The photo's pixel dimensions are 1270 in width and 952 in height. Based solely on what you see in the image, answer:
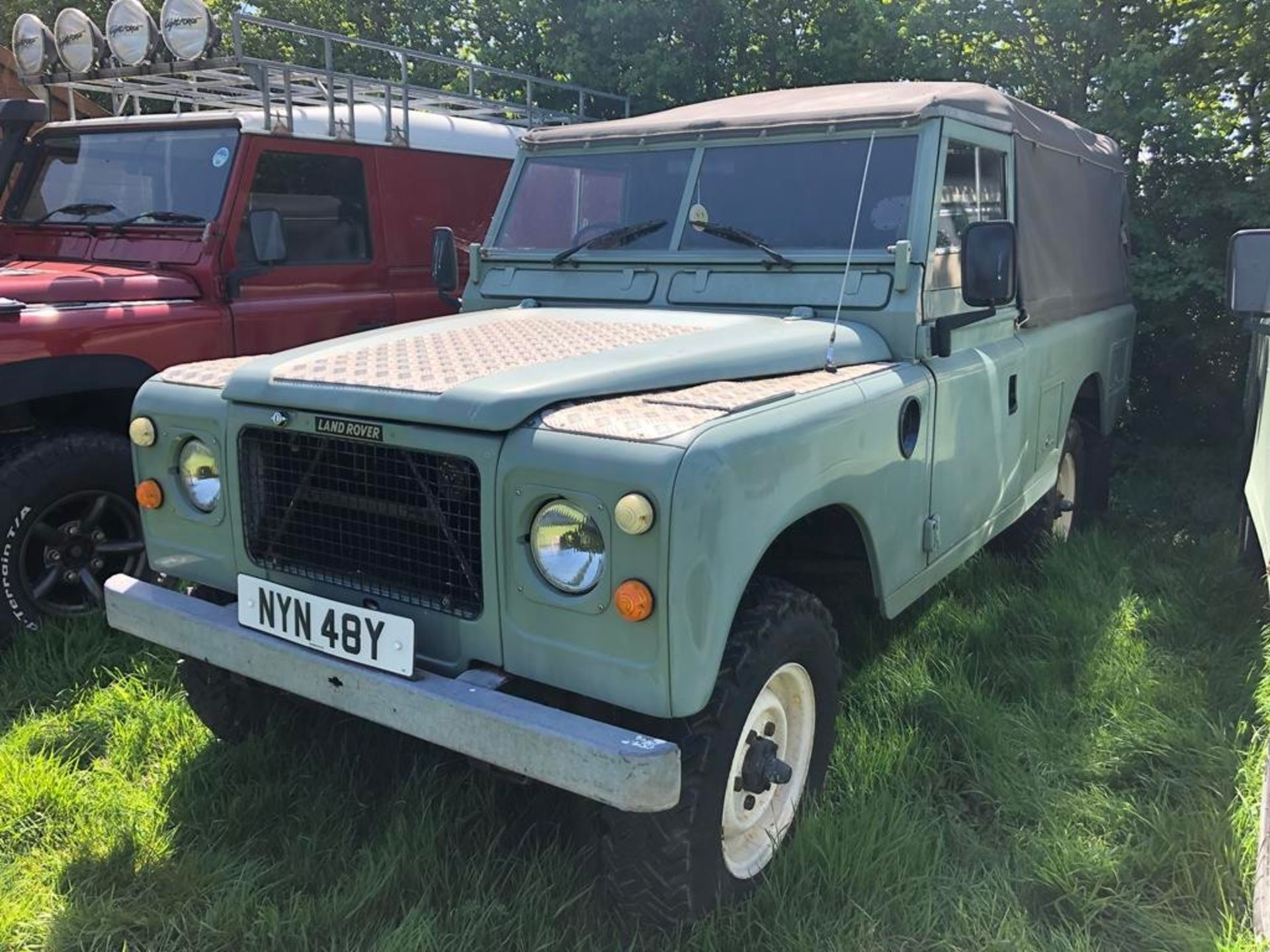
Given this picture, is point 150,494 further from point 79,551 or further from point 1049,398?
point 1049,398

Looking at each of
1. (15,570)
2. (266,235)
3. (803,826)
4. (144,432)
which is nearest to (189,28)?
(266,235)

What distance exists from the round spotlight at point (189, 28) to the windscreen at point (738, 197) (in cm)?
185

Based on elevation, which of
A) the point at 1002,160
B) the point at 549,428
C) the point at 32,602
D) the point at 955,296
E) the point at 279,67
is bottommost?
the point at 32,602

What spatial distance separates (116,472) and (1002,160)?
11.9 ft

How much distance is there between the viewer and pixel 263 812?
9.93 ft

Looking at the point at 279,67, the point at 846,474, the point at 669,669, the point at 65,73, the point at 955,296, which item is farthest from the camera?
the point at 65,73

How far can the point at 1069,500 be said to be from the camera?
533 cm

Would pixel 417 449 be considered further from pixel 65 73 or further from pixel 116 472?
pixel 65 73

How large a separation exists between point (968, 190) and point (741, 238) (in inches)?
32.8

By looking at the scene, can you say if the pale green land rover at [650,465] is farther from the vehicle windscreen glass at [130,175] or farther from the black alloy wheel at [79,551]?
the vehicle windscreen glass at [130,175]

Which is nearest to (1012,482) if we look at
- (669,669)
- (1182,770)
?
(1182,770)

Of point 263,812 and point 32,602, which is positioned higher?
point 32,602

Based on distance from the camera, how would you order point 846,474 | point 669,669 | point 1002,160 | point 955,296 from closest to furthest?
point 669,669, point 846,474, point 955,296, point 1002,160

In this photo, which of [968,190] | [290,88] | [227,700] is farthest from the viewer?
[290,88]
